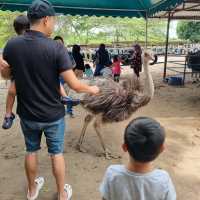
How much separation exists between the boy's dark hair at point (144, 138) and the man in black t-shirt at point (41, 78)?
1191 millimetres

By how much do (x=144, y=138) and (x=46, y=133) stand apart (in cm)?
148

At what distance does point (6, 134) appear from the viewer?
5.20 metres

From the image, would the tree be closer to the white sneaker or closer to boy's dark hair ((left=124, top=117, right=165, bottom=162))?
the white sneaker

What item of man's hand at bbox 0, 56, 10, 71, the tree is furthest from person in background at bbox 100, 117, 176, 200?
the tree

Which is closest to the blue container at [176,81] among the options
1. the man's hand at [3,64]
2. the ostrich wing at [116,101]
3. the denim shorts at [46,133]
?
the ostrich wing at [116,101]

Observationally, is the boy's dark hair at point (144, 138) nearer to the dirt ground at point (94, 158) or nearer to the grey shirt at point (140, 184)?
the grey shirt at point (140, 184)

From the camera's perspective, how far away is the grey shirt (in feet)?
5.37

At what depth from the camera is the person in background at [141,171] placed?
159cm

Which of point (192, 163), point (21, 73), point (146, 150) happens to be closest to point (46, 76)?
point (21, 73)

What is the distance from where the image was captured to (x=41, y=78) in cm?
276

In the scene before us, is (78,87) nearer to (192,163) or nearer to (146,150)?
(146,150)

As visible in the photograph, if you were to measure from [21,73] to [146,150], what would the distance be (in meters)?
1.46

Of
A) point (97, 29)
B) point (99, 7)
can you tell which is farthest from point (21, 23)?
point (97, 29)

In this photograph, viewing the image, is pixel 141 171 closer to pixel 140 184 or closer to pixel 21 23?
pixel 140 184
